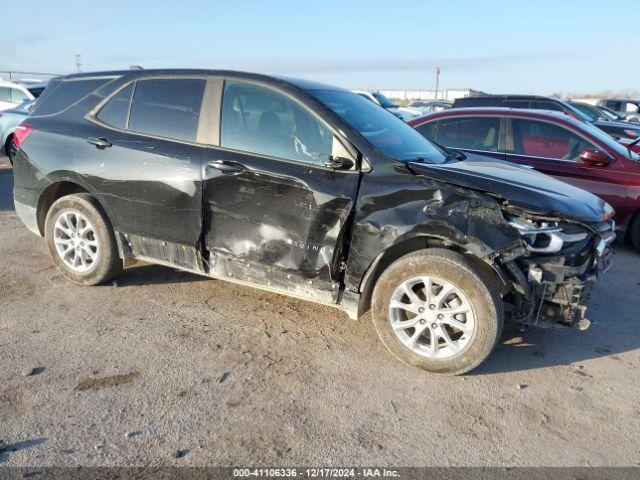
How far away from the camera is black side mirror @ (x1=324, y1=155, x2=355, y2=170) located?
11.7 feet

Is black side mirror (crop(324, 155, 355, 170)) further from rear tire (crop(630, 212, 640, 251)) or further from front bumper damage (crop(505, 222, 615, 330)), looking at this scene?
rear tire (crop(630, 212, 640, 251))

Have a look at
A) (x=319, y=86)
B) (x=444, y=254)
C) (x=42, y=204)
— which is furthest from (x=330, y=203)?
(x=42, y=204)

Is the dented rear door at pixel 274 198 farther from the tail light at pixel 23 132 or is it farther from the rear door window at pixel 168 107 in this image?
the tail light at pixel 23 132

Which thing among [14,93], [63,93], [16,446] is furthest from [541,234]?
[14,93]

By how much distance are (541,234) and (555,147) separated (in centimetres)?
382

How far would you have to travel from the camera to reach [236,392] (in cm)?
318

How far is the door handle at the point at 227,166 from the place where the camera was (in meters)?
3.85

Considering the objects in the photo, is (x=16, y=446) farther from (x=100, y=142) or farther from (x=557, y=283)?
(x=557, y=283)

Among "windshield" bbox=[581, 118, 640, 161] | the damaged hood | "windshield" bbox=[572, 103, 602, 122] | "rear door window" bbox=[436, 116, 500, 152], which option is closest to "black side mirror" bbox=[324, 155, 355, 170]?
the damaged hood

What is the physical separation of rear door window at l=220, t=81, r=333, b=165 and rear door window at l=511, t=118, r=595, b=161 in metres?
4.01

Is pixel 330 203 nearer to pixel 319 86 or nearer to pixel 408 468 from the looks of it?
pixel 319 86

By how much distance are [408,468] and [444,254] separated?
4.48 ft

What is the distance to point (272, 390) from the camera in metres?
3.21

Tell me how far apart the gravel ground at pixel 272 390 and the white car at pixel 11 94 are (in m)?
11.2
